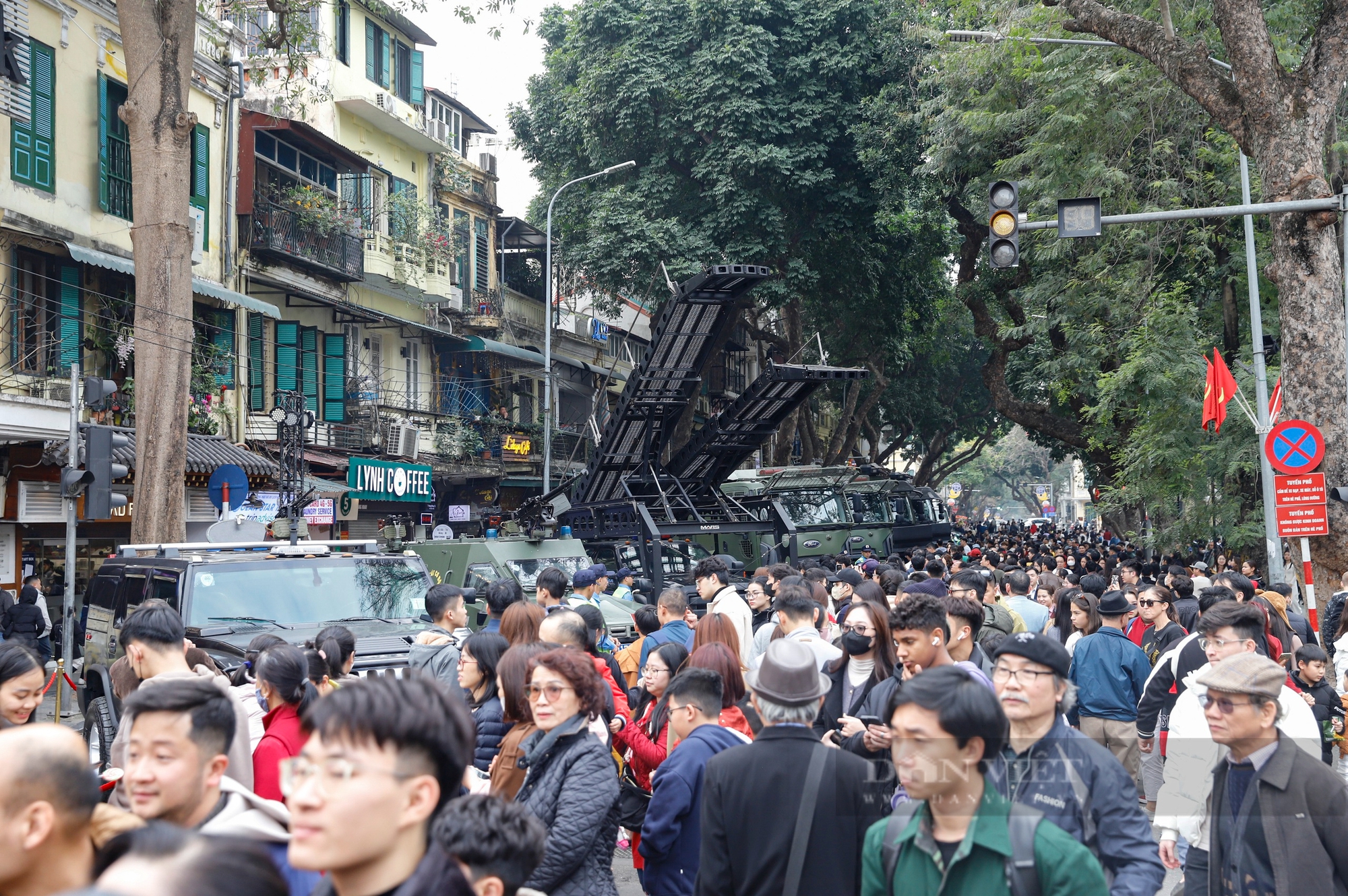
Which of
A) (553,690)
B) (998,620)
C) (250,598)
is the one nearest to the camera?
(553,690)

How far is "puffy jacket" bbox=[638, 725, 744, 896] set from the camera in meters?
4.41

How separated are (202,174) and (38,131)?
3.95m

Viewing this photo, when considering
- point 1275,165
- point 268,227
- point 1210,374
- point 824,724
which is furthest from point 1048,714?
point 268,227

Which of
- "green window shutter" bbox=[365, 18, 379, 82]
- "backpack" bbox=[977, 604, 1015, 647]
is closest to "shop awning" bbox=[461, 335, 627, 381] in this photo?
"green window shutter" bbox=[365, 18, 379, 82]

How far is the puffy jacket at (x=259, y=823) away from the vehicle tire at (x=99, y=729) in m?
5.07

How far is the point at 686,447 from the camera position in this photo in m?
19.4

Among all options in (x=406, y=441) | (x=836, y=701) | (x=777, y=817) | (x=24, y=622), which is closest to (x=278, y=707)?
(x=777, y=817)

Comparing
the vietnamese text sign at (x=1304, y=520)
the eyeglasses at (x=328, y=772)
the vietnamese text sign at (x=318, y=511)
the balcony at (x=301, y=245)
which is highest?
the balcony at (x=301, y=245)

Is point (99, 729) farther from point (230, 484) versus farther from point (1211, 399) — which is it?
point (1211, 399)

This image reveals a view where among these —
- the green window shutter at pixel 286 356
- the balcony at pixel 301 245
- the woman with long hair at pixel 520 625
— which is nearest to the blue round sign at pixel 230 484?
the green window shutter at pixel 286 356

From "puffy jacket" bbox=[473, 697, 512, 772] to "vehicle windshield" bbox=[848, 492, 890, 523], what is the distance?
20.1 meters

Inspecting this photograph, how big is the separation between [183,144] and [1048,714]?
44.9ft

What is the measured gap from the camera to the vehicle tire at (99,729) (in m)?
7.98

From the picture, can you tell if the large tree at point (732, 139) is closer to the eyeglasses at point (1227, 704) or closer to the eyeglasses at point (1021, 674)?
the eyeglasses at point (1021, 674)
